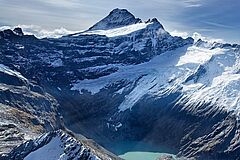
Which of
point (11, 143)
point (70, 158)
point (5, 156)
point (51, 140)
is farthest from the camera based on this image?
point (11, 143)

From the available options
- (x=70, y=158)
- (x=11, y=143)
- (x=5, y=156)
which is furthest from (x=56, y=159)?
(x=11, y=143)

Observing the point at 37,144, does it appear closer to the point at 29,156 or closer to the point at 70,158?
the point at 29,156

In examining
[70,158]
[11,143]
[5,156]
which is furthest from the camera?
[11,143]

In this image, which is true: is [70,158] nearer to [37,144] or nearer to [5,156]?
[37,144]

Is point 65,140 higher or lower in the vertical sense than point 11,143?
higher

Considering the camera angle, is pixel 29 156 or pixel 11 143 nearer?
pixel 29 156

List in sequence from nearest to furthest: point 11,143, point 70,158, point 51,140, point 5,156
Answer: point 70,158 < point 51,140 < point 5,156 < point 11,143

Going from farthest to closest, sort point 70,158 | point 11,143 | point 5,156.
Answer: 1. point 11,143
2. point 5,156
3. point 70,158

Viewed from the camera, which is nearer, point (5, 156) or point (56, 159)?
point (56, 159)

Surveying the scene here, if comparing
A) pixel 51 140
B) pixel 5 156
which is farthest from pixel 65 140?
pixel 5 156
